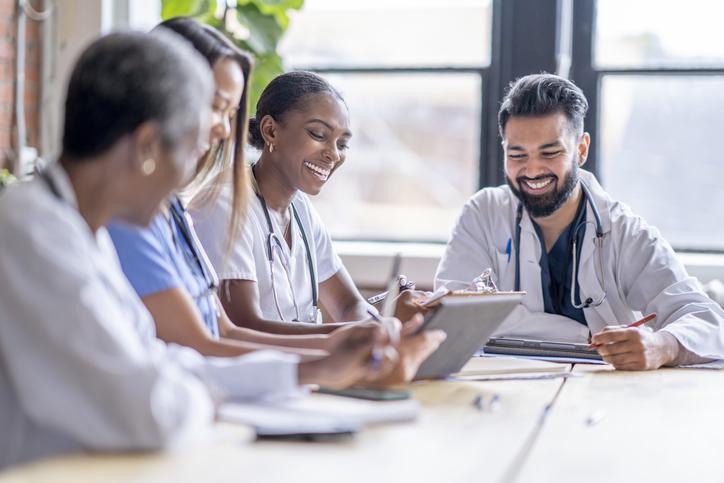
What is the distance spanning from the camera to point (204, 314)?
6.27ft

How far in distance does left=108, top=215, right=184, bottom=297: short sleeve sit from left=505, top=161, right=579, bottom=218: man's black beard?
1.35 metres

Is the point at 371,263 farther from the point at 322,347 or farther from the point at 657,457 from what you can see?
the point at 657,457

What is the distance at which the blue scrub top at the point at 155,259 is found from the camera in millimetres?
1702

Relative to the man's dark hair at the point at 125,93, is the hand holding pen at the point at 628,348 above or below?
below

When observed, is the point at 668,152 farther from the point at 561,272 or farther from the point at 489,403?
the point at 489,403

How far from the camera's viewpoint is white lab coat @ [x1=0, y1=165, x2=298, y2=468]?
1185 mm

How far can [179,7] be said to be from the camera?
11.9 feet

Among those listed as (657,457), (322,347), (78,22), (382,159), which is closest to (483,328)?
(322,347)

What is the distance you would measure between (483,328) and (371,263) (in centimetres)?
199

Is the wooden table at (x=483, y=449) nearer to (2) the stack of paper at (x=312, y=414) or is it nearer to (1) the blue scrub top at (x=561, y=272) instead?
(2) the stack of paper at (x=312, y=414)

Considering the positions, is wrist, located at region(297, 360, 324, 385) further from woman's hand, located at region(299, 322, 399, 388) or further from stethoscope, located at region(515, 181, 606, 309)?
stethoscope, located at region(515, 181, 606, 309)

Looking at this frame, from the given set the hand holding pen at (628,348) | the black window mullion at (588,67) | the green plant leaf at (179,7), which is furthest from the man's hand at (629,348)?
the green plant leaf at (179,7)

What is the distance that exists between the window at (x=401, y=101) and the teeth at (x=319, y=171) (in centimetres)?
147

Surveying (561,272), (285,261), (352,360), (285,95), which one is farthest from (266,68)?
(352,360)
